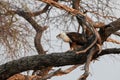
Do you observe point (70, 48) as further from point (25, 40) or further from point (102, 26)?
point (25, 40)

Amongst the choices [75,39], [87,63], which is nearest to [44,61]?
[75,39]

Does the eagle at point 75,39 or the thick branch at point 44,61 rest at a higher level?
the eagle at point 75,39

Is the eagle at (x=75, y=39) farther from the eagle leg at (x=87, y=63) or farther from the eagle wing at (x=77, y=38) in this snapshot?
the eagle leg at (x=87, y=63)

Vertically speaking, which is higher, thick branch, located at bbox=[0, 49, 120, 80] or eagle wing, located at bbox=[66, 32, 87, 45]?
eagle wing, located at bbox=[66, 32, 87, 45]

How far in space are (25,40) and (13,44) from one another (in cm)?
24

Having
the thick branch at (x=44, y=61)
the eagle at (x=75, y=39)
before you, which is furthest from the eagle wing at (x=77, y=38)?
the thick branch at (x=44, y=61)

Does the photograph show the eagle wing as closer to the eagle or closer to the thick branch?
the eagle

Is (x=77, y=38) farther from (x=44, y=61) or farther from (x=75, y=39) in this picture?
(x=44, y=61)

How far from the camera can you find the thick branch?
323cm

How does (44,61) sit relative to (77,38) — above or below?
below

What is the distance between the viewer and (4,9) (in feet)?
14.5

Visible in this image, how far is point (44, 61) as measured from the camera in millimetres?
3355

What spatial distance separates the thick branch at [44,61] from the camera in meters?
3.23

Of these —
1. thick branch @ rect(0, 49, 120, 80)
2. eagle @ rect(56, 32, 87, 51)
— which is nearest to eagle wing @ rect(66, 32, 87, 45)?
eagle @ rect(56, 32, 87, 51)
